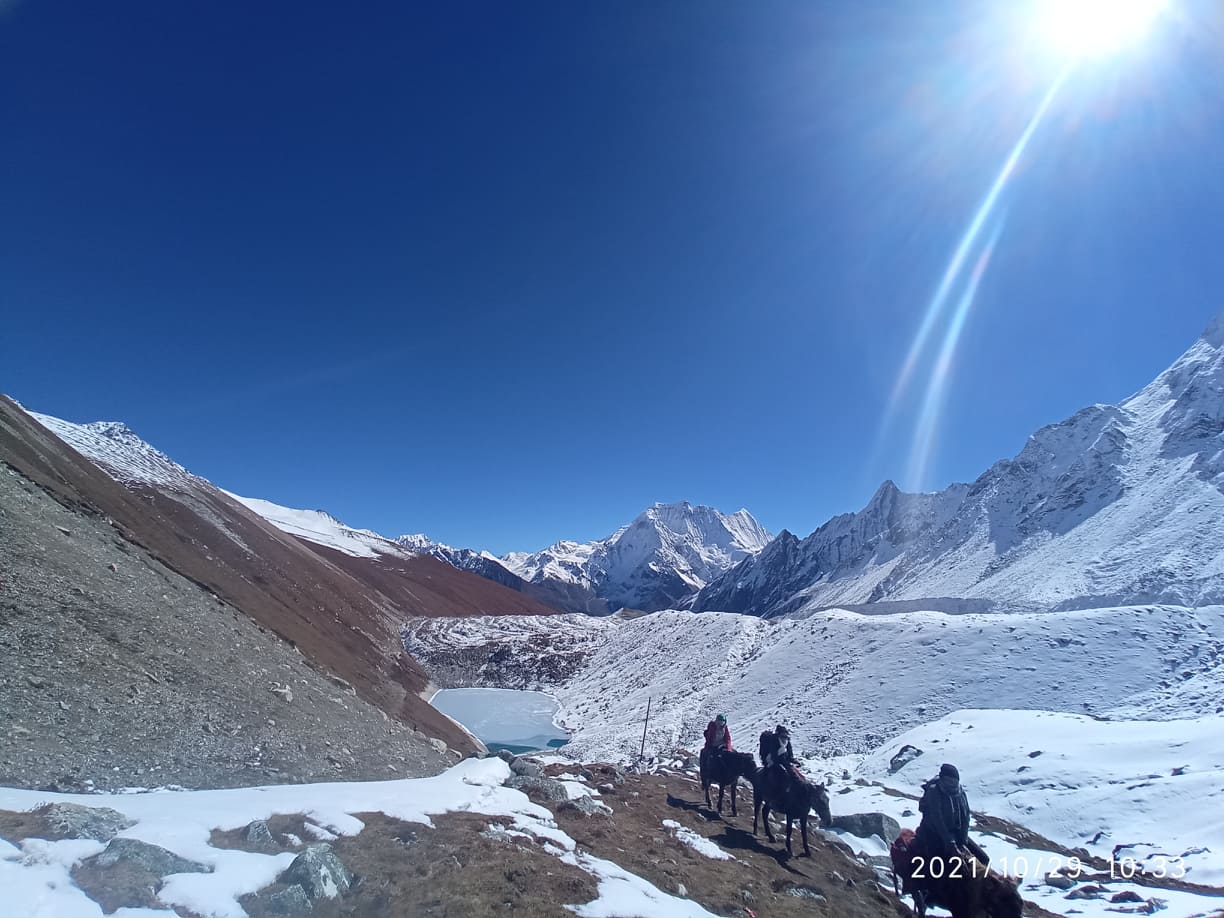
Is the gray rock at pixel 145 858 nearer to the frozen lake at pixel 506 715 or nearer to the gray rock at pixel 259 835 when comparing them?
the gray rock at pixel 259 835

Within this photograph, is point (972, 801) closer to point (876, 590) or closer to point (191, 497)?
point (191, 497)

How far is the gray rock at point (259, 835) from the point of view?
30.7 ft

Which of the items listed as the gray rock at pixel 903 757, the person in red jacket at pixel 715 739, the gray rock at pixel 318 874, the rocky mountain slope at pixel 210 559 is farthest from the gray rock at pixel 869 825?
the rocky mountain slope at pixel 210 559

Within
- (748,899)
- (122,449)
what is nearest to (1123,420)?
(748,899)

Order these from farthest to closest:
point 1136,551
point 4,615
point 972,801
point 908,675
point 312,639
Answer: point 1136,551 < point 312,639 < point 908,675 < point 972,801 < point 4,615

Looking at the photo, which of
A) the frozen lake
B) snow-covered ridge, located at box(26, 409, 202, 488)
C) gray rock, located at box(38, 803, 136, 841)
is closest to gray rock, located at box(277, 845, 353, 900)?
gray rock, located at box(38, 803, 136, 841)

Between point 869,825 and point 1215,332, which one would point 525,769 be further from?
point 1215,332

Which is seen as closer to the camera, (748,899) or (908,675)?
(748,899)

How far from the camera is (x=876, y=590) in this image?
489 feet

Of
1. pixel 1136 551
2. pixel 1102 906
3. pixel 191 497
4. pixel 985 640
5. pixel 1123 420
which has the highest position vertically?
pixel 1123 420

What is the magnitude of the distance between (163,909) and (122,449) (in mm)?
96927

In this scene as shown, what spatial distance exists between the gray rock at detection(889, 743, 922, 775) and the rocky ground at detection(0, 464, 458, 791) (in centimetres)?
2056

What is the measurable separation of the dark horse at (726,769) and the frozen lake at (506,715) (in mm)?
33561

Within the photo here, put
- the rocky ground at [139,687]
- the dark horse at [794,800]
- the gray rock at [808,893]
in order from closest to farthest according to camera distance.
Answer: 1. the gray rock at [808,893]
2. the rocky ground at [139,687]
3. the dark horse at [794,800]
